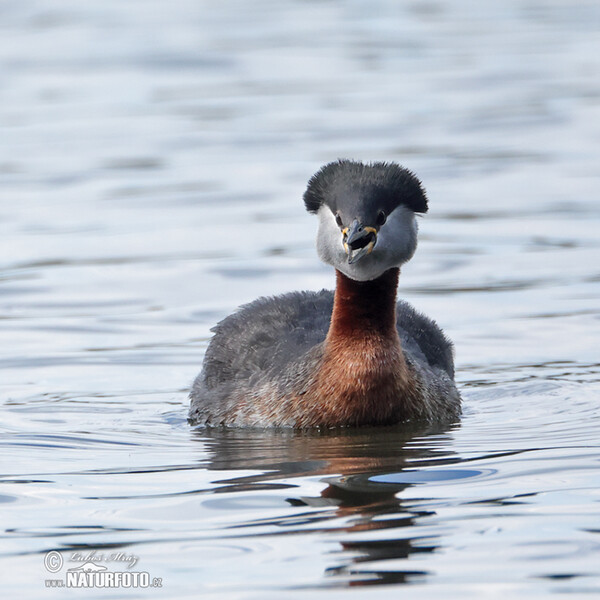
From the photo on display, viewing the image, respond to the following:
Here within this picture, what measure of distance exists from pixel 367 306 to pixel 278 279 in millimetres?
5877

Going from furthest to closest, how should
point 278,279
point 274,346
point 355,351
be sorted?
point 278,279 → point 274,346 → point 355,351

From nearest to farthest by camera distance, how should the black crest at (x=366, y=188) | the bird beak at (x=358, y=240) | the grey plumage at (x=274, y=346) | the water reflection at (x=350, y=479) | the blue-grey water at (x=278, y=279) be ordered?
the water reflection at (x=350, y=479) → the blue-grey water at (x=278, y=279) → the bird beak at (x=358, y=240) → the black crest at (x=366, y=188) → the grey plumage at (x=274, y=346)

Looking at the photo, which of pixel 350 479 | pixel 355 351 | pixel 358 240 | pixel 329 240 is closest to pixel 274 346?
pixel 355 351

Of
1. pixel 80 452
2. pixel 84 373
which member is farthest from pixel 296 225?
pixel 80 452

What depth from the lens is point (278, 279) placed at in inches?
711

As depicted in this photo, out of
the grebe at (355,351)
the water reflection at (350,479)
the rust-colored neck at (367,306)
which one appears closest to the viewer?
the water reflection at (350,479)

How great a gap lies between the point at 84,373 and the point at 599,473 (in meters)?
5.94

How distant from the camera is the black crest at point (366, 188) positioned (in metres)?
11.8

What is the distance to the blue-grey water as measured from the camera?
28.8ft

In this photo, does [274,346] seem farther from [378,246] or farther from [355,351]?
[378,246]

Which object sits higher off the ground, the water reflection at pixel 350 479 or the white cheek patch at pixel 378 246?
the white cheek patch at pixel 378 246

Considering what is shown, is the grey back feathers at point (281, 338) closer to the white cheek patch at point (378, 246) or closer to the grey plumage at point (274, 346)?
the grey plumage at point (274, 346)

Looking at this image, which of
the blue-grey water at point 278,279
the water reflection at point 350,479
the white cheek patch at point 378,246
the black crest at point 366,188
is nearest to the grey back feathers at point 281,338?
the blue-grey water at point 278,279

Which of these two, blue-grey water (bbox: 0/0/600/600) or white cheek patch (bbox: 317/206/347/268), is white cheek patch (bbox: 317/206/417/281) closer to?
white cheek patch (bbox: 317/206/347/268)
